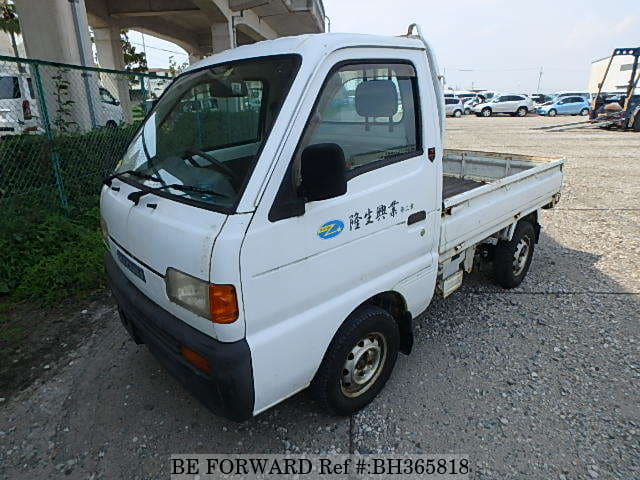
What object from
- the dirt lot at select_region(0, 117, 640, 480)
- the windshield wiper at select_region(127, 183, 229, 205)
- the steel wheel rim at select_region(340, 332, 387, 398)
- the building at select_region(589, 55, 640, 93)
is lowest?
the dirt lot at select_region(0, 117, 640, 480)

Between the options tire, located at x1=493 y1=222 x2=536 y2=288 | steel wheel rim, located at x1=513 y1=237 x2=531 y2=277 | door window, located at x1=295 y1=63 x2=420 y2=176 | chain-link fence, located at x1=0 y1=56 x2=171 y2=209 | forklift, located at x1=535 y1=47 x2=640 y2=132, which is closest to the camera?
door window, located at x1=295 y1=63 x2=420 y2=176

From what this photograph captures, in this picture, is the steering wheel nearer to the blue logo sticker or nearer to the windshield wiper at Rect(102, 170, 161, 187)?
the windshield wiper at Rect(102, 170, 161, 187)

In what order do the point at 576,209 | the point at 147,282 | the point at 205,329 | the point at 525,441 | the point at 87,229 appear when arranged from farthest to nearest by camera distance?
the point at 576,209 < the point at 87,229 < the point at 525,441 < the point at 147,282 < the point at 205,329

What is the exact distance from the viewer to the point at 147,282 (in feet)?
6.94

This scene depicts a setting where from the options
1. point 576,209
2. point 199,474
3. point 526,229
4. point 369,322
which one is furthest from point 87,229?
point 576,209

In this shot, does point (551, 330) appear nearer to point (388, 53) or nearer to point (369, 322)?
point (369, 322)

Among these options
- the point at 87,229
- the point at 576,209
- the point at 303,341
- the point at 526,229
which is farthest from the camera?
the point at 576,209

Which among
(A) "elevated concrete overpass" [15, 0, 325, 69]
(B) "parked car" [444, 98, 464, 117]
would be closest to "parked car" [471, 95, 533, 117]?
(B) "parked car" [444, 98, 464, 117]

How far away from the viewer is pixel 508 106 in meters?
31.8

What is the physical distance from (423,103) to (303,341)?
157cm

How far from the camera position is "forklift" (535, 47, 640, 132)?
17156mm

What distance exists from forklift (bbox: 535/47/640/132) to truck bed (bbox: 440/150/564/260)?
55.2ft

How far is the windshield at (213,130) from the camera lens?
1896 mm

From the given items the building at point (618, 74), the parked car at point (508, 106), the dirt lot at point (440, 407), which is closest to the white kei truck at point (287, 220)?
the dirt lot at point (440, 407)
